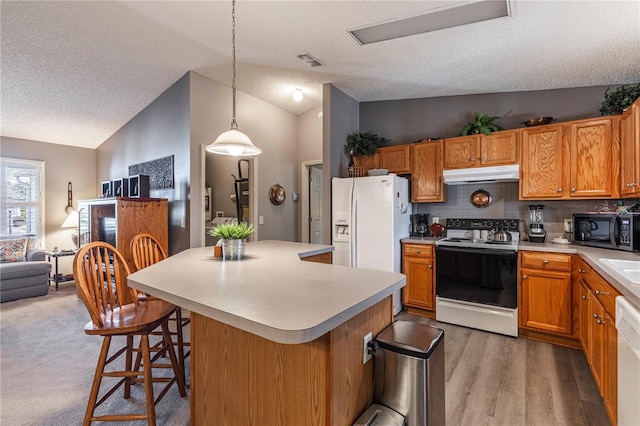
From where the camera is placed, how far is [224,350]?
1419 mm

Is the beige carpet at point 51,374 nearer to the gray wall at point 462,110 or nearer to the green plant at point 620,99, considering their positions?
the gray wall at point 462,110

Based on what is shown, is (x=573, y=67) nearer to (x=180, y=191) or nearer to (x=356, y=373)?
(x=356, y=373)

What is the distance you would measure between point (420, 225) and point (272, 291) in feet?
10.1

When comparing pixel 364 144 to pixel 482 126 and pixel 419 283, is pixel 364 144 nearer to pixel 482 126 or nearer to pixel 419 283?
pixel 482 126

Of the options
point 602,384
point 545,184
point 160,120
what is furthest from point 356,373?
point 160,120

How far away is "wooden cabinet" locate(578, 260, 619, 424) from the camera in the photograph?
1.67 metres

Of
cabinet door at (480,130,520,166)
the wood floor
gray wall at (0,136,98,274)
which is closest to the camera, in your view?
the wood floor

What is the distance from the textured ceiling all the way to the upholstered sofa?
2.22 meters

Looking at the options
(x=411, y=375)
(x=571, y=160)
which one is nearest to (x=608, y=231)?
(x=571, y=160)

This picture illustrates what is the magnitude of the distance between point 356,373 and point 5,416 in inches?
90.6

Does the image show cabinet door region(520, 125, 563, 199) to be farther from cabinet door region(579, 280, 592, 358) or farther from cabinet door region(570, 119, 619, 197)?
cabinet door region(579, 280, 592, 358)

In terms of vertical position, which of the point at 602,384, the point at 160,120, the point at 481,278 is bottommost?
the point at 602,384

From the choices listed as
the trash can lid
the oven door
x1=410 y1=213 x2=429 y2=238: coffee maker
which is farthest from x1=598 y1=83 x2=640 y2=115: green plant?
Result: the trash can lid

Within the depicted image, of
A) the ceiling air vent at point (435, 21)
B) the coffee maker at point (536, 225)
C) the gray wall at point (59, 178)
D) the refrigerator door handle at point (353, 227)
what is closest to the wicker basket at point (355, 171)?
the refrigerator door handle at point (353, 227)
